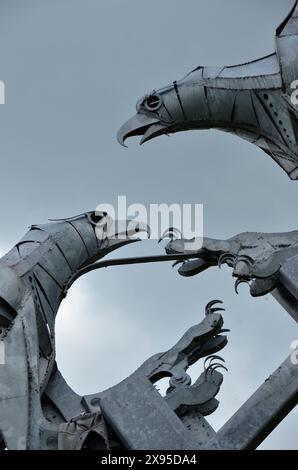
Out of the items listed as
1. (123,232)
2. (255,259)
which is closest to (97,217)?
(123,232)

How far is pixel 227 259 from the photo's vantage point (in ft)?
42.4

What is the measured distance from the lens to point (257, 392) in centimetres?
1085

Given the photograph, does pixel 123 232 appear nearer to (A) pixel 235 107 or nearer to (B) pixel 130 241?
(B) pixel 130 241

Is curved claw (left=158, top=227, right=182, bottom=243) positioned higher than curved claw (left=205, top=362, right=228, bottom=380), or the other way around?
curved claw (left=158, top=227, right=182, bottom=243)

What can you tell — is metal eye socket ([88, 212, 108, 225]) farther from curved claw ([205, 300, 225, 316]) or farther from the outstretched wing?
the outstretched wing

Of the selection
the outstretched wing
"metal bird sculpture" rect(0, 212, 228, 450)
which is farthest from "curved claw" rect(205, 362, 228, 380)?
the outstretched wing

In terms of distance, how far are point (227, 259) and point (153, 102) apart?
313 centimetres

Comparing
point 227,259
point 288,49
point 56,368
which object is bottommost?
point 56,368

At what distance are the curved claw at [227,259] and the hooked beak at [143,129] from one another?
2644 millimetres

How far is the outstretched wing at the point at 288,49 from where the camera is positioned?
12914 mm

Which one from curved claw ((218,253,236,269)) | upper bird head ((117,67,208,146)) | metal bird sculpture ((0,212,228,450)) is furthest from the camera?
upper bird head ((117,67,208,146))

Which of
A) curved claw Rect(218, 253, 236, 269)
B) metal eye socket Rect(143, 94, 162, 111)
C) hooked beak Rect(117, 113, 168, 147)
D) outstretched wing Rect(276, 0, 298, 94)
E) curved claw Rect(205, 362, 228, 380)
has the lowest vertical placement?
curved claw Rect(205, 362, 228, 380)

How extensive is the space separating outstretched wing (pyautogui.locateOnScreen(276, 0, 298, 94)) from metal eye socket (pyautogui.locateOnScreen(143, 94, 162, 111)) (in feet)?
6.85

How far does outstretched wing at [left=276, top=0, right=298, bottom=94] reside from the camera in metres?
12.9
